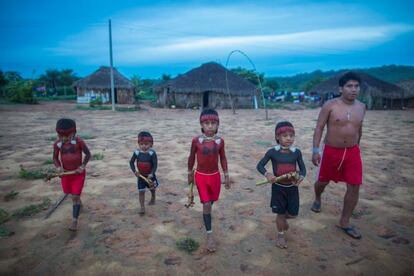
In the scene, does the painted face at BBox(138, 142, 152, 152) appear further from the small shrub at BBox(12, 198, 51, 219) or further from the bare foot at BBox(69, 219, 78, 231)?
the small shrub at BBox(12, 198, 51, 219)

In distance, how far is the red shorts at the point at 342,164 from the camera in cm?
336

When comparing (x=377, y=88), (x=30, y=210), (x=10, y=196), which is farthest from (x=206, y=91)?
(x=30, y=210)

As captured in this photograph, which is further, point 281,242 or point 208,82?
point 208,82

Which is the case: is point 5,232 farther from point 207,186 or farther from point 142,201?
point 207,186

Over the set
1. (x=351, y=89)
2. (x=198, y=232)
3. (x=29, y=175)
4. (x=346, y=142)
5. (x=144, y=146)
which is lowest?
(x=198, y=232)

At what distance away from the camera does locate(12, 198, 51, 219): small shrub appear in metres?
3.87

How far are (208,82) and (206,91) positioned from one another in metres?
1.00

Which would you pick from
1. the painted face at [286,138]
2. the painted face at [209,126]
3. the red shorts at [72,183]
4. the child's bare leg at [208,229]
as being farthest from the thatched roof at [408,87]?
the red shorts at [72,183]

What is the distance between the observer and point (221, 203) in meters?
4.36

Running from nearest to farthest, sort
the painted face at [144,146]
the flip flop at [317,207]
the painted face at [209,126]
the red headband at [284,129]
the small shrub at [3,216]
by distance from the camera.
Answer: the red headband at [284,129]
the painted face at [209,126]
the small shrub at [3,216]
the painted face at [144,146]
the flip flop at [317,207]

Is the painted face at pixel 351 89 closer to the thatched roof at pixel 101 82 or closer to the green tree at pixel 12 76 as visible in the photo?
the thatched roof at pixel 101 82

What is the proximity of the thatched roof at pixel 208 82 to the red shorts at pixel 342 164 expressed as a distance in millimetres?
23293

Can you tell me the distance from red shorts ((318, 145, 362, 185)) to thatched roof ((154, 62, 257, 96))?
23293 mm

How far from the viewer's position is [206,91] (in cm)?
2683
